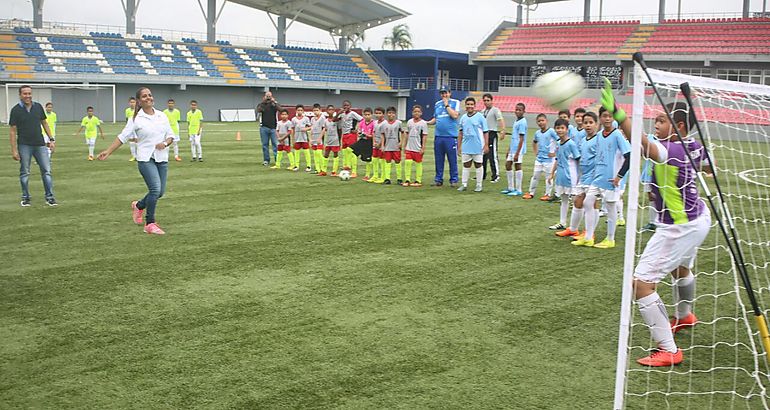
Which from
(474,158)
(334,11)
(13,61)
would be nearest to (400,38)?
(334,11)

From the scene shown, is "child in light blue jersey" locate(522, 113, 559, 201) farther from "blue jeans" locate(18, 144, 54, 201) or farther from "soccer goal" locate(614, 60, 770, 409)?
"blue jeans" locate(18, 144, 54, 201)

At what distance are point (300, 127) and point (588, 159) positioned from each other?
9.65 m

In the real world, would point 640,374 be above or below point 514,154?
below

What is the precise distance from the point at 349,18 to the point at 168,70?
48.2 feet

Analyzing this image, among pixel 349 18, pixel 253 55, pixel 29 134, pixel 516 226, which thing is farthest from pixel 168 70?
pixel 516 226

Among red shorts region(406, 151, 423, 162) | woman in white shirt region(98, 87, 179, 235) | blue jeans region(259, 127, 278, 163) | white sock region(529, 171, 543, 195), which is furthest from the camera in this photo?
blue jeans region(259, 127, 278, 163)

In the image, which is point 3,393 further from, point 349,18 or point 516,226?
point 349,18

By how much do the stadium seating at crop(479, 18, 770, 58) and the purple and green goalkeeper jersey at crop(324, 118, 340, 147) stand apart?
3136 cm

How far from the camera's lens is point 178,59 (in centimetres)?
4512

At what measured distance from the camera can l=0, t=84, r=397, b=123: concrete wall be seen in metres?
39.6

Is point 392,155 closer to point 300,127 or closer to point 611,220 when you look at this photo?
point 300,127

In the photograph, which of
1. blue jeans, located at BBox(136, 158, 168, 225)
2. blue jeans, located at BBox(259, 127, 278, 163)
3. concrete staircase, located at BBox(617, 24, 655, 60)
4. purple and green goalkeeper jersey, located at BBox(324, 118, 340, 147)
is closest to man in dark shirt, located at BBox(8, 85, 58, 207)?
blue jeans, located at BBox(136, 158, 168, 225)

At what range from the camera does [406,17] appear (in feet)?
158

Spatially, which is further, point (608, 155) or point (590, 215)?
point (590, 215)
